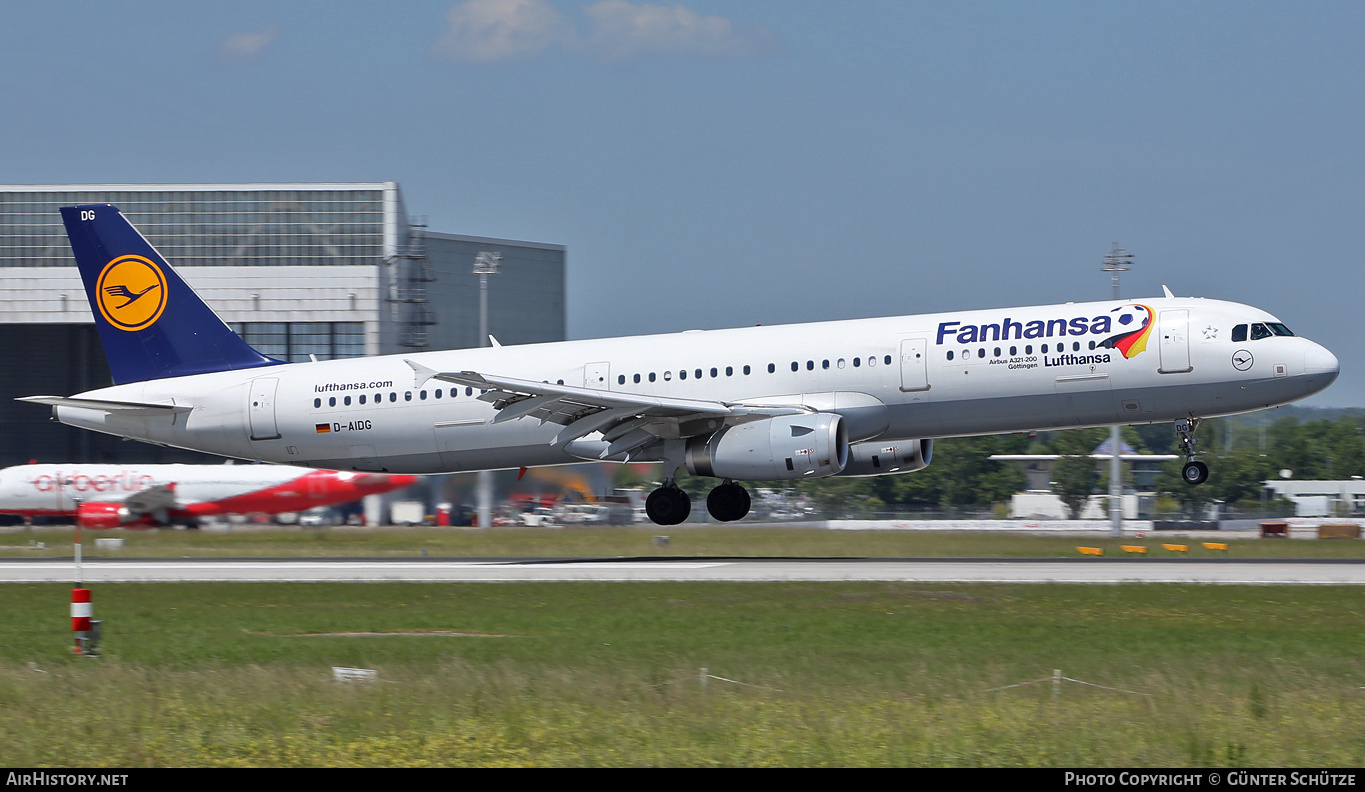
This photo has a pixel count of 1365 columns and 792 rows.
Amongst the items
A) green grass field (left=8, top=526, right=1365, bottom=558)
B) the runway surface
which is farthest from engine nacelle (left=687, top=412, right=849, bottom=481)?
green grass field (left=8, top=526, right=1365, bottom=558)

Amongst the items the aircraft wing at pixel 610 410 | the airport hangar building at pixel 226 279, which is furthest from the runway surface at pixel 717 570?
the airport hangar building at pixel 226 279

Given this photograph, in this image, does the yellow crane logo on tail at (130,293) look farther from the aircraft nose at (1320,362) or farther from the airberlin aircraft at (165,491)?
the aircraft nose at (1320,362)

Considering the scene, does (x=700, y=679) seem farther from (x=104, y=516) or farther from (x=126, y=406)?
(x=104, y=516)

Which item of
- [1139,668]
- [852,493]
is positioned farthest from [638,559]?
[852,493]

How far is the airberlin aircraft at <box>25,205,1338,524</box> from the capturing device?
27578 millimetres

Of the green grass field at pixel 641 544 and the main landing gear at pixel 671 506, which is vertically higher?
the main landing gear at pixel 671 506

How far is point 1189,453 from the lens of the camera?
93.6ft

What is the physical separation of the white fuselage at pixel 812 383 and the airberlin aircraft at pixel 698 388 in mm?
44

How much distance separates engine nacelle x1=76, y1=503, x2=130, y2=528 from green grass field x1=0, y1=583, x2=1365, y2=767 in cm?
2633

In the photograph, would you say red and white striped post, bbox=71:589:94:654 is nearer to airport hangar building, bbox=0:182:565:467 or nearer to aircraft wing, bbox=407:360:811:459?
aircraft wing, bbox=407:360:811:459

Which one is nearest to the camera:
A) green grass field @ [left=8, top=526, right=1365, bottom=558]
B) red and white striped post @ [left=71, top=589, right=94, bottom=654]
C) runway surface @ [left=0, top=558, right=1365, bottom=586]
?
red and white striped post @ [left=71, top=589, right=94, bottom=654]

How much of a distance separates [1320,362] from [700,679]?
19.1 meters

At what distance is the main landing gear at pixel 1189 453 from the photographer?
28016 mm
